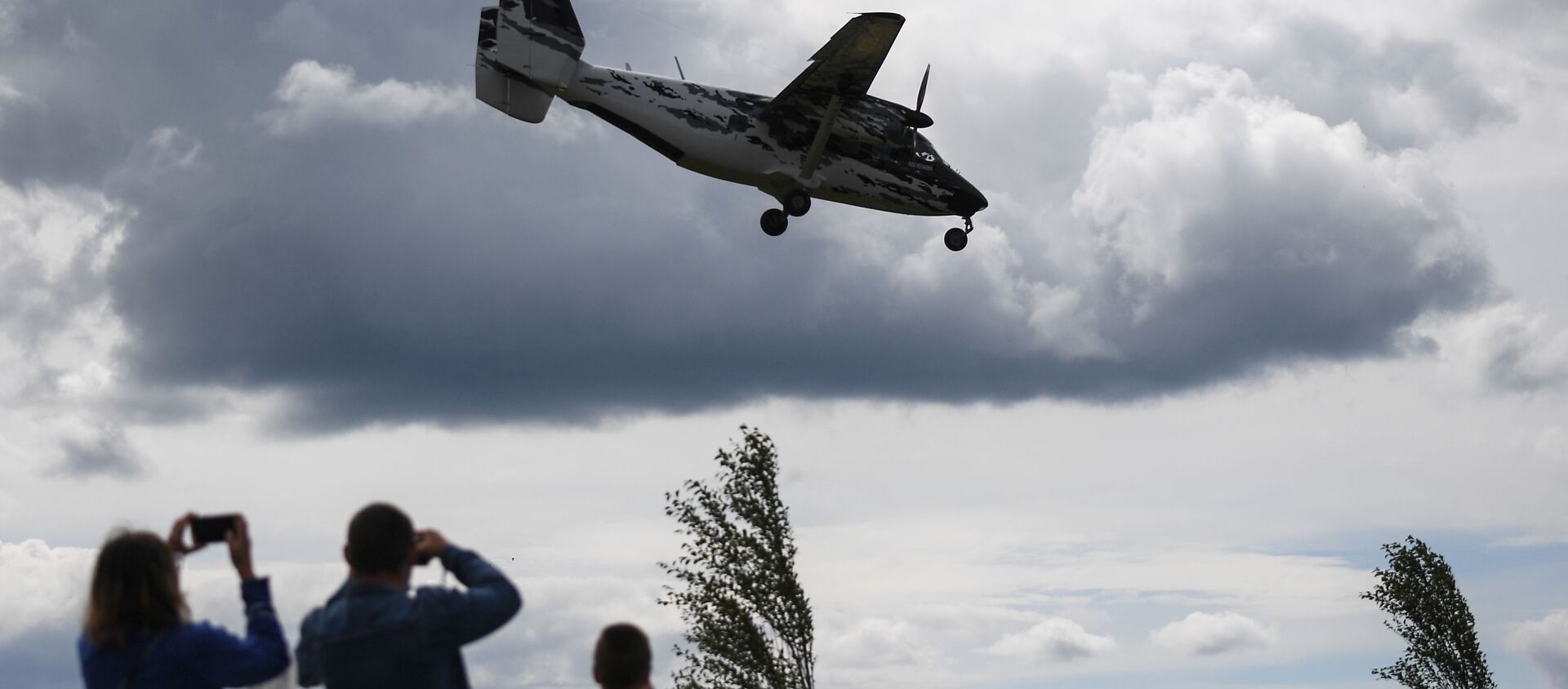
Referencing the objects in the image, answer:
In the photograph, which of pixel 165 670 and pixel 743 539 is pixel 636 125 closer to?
pixel 743 539

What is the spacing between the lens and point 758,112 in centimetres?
3481

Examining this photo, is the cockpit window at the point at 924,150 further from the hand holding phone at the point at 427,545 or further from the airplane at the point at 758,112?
the hand holding phone at the point at 427,545

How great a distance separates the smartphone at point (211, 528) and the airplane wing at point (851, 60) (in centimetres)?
2740

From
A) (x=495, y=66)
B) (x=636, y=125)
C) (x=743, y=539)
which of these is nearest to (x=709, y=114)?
(x=636, y=125)

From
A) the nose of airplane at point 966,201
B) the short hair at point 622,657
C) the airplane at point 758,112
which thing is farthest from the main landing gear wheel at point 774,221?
the short hair at point 622,657

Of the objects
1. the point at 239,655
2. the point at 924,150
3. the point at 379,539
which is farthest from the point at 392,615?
the point at 924,150

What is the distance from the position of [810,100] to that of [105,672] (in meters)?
29.8

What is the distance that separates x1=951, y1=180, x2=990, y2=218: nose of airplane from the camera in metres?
36.8

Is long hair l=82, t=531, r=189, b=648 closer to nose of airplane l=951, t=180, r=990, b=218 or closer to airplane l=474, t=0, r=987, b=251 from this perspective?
airplane l=474, t=0, r=987, b=251

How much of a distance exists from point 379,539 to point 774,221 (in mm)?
29355

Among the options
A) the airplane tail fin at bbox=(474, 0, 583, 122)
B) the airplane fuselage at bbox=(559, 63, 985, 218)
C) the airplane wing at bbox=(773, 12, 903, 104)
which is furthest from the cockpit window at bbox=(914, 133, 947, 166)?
the airplane tail fin at bbox=(474, 0, 583, 122)

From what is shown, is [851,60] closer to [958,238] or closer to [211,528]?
[958,238]

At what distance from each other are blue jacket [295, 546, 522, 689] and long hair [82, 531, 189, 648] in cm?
66

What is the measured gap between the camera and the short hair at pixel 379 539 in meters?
6.22
